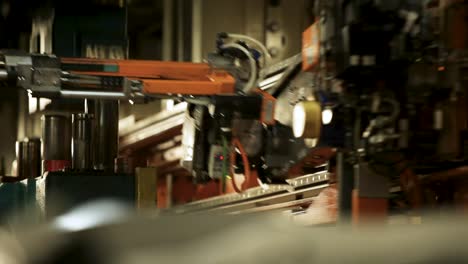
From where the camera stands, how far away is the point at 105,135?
320cm

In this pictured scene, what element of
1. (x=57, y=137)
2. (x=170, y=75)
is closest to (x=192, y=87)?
(x=170, y=75)

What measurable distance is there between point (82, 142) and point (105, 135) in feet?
0.31

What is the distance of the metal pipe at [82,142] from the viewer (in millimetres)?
3125

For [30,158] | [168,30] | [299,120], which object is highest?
[168,30]

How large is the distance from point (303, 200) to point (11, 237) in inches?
113

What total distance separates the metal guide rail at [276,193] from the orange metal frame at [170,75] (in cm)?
41

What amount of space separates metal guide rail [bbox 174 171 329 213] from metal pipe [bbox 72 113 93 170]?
42cm

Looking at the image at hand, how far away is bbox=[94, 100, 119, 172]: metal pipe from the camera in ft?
10.4

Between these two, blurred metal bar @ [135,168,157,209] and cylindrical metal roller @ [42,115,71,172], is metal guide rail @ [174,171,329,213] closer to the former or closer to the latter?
blurred metal bar @ [135,168,157,209]

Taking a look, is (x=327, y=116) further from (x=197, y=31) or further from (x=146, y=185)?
(x=197, y=31)

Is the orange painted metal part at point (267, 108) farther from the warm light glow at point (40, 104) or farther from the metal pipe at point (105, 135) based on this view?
the warm light glow at point (40, 104)

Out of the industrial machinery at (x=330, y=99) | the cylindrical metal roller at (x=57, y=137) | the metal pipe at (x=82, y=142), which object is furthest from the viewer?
the cylindrical metal roller at (x=57, y=137)

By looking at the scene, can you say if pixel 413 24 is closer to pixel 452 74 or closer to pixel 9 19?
pixel 452 74

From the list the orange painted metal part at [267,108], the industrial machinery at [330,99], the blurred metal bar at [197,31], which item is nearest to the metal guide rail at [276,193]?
the industrial machinery at [330,99]
